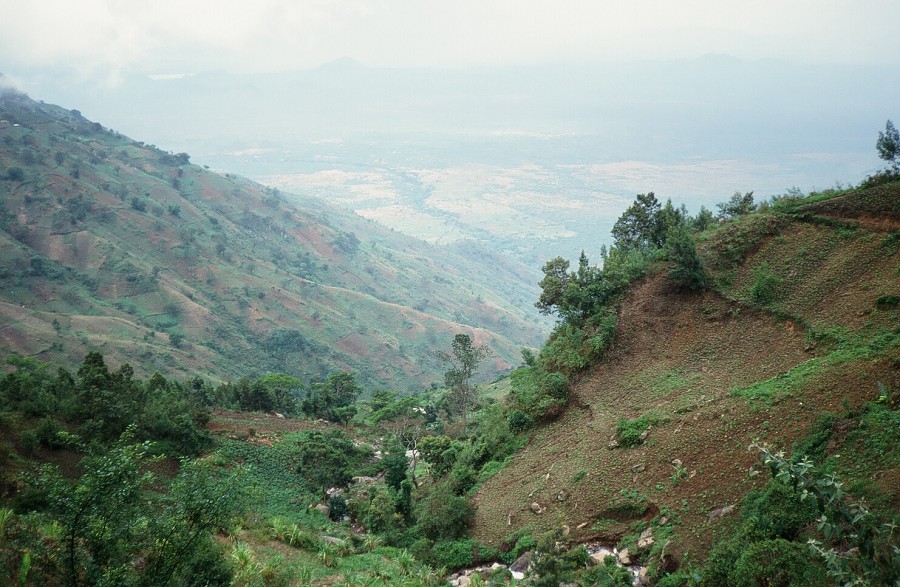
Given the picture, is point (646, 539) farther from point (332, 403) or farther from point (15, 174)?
point (15, 174)

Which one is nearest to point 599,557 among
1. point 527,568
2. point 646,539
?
point 646,539

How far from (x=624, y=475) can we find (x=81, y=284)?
282 feet

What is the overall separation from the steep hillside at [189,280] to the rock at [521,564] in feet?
195

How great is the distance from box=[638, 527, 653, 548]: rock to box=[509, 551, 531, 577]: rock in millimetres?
2929

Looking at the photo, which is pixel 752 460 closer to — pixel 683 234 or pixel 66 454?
pixel 683 234

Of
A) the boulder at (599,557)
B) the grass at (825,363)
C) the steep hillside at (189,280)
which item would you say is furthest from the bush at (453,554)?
the steep hillside at (189,280)

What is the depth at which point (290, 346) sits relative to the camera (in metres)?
84.6

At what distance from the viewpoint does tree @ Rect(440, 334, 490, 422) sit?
110 ft

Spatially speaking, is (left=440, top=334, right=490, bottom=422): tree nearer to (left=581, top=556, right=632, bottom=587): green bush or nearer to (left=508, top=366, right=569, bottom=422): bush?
(left=508, top=366, right=569, bottom=422): bush

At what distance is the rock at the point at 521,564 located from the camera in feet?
47.6

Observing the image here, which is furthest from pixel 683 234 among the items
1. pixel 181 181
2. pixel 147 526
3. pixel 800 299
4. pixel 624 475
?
pixel 181 181

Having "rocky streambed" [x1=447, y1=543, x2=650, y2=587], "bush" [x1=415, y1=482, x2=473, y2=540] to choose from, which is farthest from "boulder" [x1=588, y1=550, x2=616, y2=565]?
"bush" [x1=415, y1=482, x2=473, y2=540]

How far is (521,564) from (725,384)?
29.1ft

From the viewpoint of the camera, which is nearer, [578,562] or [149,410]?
[578,562]
